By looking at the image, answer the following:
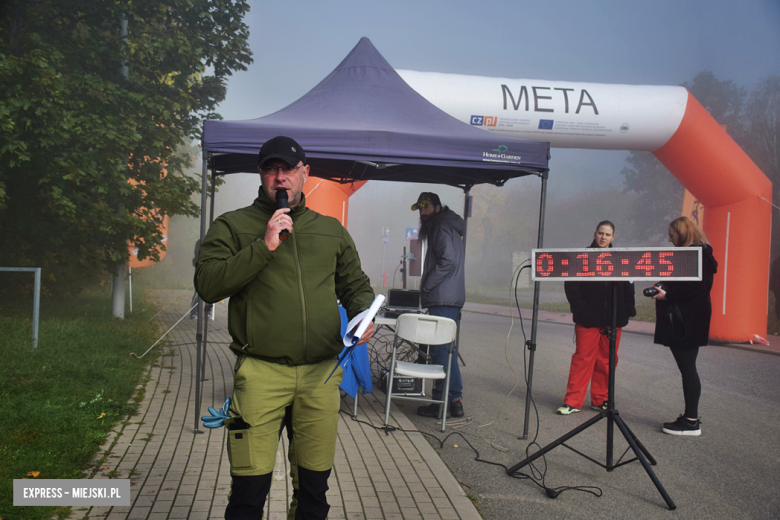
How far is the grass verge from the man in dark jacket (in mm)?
2903

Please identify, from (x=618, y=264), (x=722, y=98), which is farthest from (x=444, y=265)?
(x=722, y=98)

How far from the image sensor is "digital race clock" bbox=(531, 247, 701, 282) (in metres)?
3.52

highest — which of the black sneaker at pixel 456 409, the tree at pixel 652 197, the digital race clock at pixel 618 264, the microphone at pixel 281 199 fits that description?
the tree at pixel 652 197

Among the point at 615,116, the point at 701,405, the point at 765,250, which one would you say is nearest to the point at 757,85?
the point at 765,250

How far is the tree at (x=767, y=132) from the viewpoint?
23.1 metres

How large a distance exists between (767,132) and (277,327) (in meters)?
31.6

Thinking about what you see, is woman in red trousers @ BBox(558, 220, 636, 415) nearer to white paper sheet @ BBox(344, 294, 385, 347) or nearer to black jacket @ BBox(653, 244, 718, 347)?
black jacket @ BBox(653, 244, 718, 347)

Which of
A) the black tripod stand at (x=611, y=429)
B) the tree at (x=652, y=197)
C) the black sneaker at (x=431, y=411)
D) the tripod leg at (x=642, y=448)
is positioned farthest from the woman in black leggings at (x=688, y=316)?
the tree at (x=652, y=197)

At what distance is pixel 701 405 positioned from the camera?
6191mm

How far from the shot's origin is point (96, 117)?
8211 mm

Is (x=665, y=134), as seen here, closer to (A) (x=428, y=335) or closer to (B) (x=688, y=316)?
(B) (x=688, y=316)

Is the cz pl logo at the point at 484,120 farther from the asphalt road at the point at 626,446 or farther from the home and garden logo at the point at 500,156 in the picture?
the home and garden logo at the point at 500,156

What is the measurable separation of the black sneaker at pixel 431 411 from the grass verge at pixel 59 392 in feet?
8.86

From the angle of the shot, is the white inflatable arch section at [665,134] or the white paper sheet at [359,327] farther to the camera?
the white inflatable arch section at [665,134]
